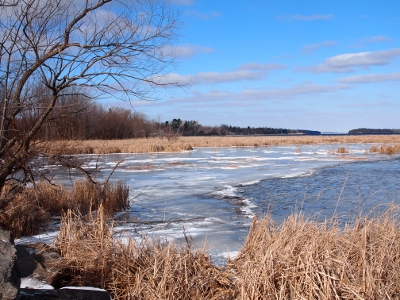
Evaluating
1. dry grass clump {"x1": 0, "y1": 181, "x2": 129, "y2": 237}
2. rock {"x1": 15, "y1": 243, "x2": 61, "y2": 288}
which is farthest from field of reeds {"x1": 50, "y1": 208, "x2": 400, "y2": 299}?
dry grass clump {"x1": 0, "y1": 181, "x2": 129, "y2": 237}

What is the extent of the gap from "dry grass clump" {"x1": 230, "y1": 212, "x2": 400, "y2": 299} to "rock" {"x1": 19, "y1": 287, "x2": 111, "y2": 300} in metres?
1.49

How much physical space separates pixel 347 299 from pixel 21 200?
6.66 metres

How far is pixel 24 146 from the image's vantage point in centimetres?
629

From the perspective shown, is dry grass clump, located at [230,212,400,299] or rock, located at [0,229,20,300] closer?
rock, located at [0,229,20,300]

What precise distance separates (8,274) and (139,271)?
160 cm

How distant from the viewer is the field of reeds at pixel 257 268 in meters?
4.26

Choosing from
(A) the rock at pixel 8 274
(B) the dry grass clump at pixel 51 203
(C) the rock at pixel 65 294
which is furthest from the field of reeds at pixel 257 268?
(B) the dry grass clump at pixel 51 203

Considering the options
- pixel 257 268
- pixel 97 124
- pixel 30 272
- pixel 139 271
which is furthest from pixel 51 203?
pixel 97 124

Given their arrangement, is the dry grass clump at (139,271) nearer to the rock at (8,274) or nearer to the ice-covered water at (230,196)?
the ice-covered water at (230,196)

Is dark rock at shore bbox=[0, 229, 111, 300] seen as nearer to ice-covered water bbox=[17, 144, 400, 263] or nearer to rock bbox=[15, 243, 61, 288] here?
rock bbox=[15, 243, 61, 288]

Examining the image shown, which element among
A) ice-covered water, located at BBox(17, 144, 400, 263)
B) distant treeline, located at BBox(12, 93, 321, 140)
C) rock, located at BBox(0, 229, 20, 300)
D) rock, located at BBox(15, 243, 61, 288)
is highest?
distant treeline, located at BBox(12, 93, 321, 140)

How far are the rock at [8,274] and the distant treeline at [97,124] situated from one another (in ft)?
7.26

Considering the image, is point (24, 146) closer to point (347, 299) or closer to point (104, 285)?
point (104, 285)

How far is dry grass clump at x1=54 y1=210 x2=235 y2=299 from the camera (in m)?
4.50
